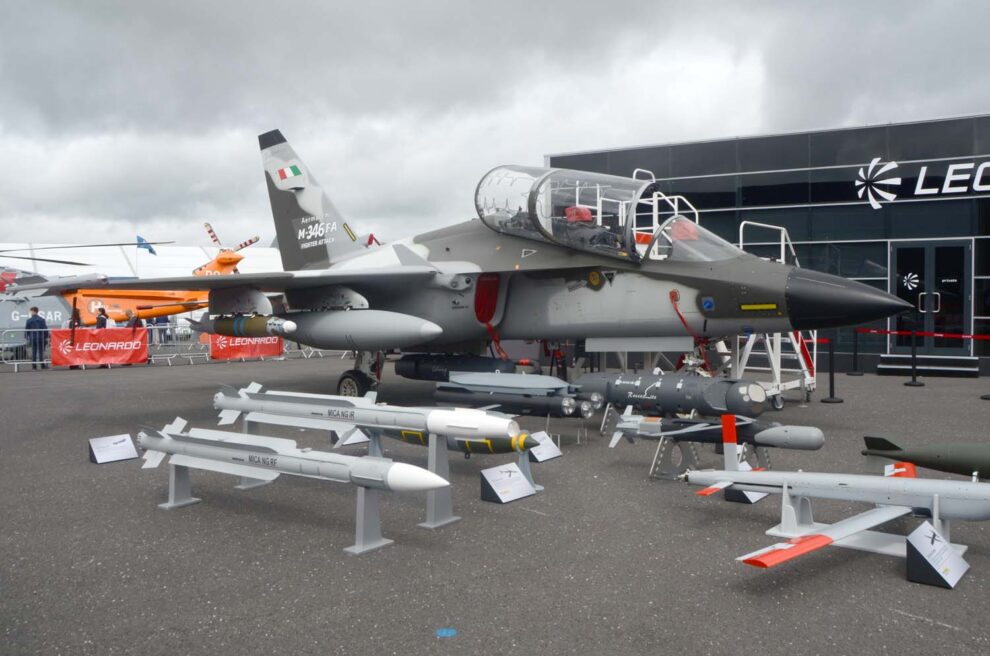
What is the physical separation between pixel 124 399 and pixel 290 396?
668 centimetres

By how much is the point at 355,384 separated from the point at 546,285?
3316 millimetres

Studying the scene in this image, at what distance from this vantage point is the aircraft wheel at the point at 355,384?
10.1 metres

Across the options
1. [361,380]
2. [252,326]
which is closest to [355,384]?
[361,380]

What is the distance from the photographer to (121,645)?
308cm

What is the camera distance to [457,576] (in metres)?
3.83

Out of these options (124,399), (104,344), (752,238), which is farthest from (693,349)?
(104,344)

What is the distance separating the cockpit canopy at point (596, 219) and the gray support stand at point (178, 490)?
4774 millimetres

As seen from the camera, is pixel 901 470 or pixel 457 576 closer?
pixel 457 576

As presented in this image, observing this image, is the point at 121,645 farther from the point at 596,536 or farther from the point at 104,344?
the point at 104,344

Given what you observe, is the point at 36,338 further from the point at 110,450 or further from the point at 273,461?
the point at 273,461

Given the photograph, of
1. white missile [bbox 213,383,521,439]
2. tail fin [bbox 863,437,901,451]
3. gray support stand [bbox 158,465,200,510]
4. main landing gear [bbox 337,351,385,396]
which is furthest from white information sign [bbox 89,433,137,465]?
tail fin [bbox 863,437,901,451]

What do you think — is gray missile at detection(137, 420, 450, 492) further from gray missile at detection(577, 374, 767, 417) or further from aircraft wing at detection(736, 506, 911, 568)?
gray missile at detection(577, 374, 767, 417)

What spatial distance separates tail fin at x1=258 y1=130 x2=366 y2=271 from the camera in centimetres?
1204

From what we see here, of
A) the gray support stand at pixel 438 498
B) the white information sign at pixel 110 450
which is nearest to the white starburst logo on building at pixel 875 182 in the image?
the gray support stand at pixel 438 498
